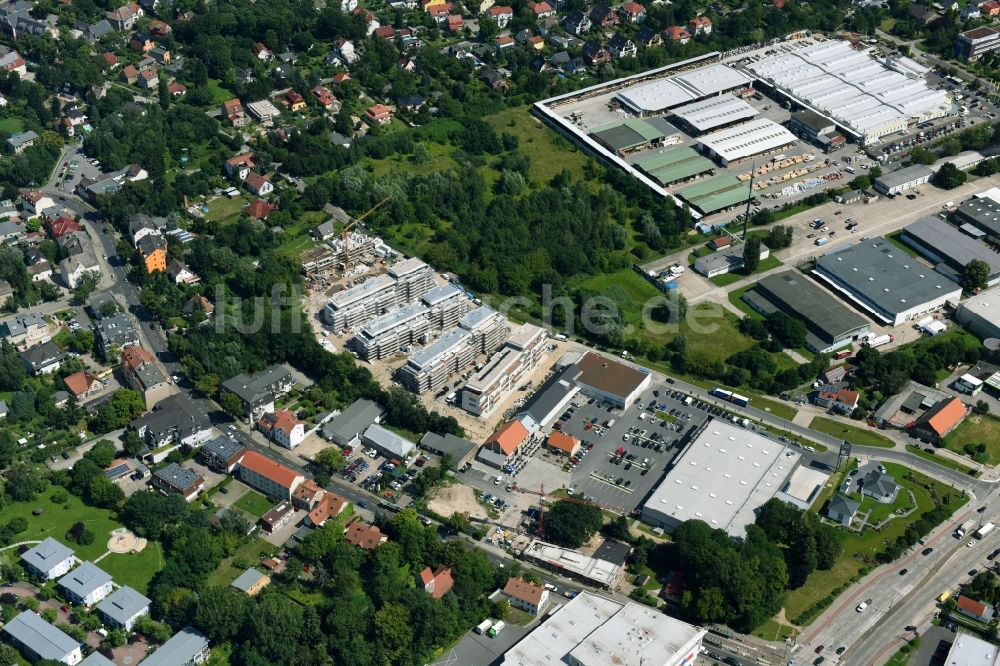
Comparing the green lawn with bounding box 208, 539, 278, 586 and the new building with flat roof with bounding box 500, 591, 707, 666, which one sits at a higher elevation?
the new building with flat roof with bounding box 500, 591, 707, 666

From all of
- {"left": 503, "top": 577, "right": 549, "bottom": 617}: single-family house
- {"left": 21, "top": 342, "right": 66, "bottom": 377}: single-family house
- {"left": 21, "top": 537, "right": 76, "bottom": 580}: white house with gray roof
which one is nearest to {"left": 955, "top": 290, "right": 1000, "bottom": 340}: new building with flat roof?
{"left": 503, "top": 577, "right": 549, "bottom": 617}: single-family house

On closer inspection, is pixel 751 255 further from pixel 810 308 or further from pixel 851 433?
pixel 851 433

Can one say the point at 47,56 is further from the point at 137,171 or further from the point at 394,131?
the point at 394,131

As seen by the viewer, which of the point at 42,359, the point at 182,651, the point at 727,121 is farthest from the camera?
the point at 727,121

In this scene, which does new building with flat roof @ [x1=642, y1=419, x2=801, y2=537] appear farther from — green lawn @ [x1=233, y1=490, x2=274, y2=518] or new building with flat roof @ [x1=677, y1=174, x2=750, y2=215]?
new building with flat roof @ [x1=677, y1=174, x2=750, y2=215]

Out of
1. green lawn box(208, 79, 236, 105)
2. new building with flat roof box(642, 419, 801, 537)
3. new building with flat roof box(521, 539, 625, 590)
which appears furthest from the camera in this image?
green lawn box(208, 79, 236, 105)

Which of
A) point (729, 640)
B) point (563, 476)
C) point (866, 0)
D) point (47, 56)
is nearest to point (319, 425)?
point (563, 476)

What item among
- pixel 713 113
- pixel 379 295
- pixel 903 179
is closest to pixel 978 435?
pixel 903 179
